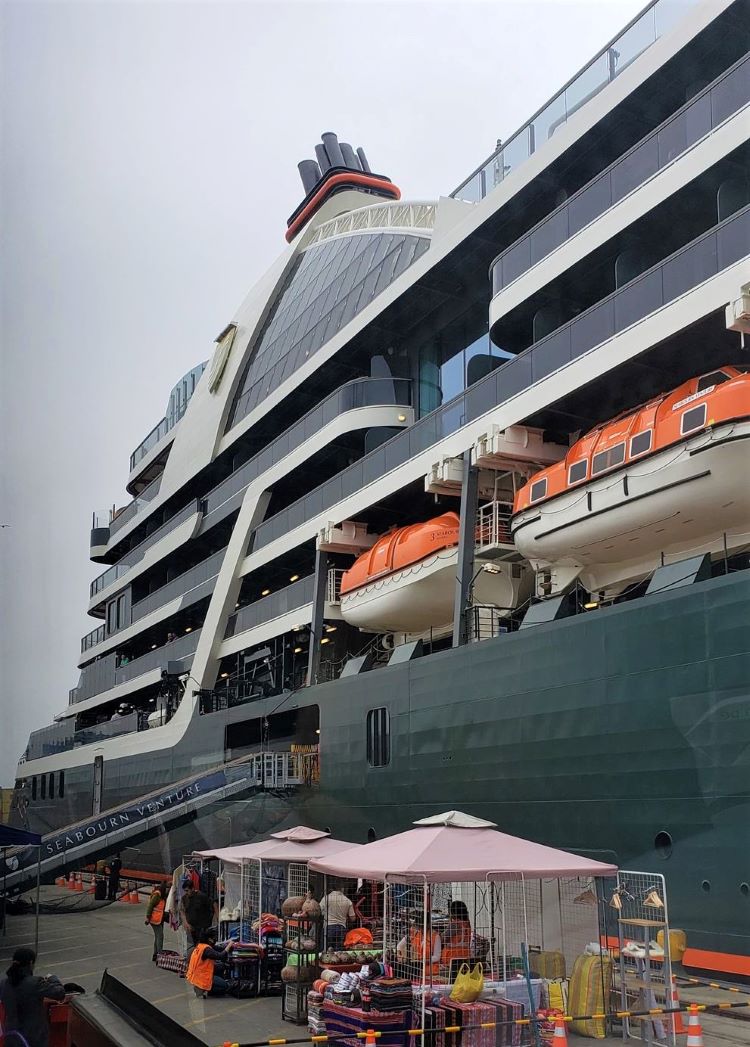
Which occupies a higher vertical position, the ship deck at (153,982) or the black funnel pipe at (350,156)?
the black funnel pipe at (350,156)

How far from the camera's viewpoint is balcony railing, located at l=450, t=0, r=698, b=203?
14.0 m

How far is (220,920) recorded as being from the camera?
14984 mm

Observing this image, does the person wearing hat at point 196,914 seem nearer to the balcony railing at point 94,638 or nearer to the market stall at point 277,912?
the market stall at point 277,912

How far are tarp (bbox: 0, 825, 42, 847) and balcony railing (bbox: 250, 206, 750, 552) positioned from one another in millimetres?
9009

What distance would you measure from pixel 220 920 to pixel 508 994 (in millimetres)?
6985

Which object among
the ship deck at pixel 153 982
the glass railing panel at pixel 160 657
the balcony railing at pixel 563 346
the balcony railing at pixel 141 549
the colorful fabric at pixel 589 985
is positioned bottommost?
the ship deck at pixel 153 982

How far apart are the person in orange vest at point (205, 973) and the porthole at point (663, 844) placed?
4.85 m

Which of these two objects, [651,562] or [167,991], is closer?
[167,991]

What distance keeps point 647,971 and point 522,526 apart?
7.26 m

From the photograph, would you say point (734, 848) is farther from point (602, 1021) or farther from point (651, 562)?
point (651, 562)

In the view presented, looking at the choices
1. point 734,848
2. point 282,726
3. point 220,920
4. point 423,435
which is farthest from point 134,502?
point 734,848

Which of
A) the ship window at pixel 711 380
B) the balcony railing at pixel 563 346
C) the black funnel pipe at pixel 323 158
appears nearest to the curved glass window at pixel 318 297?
the balcony railing at pixel 563 346

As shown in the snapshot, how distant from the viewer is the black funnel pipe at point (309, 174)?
39.7 metres

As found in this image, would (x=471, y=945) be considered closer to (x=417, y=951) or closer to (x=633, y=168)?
(x=417, y=951)
